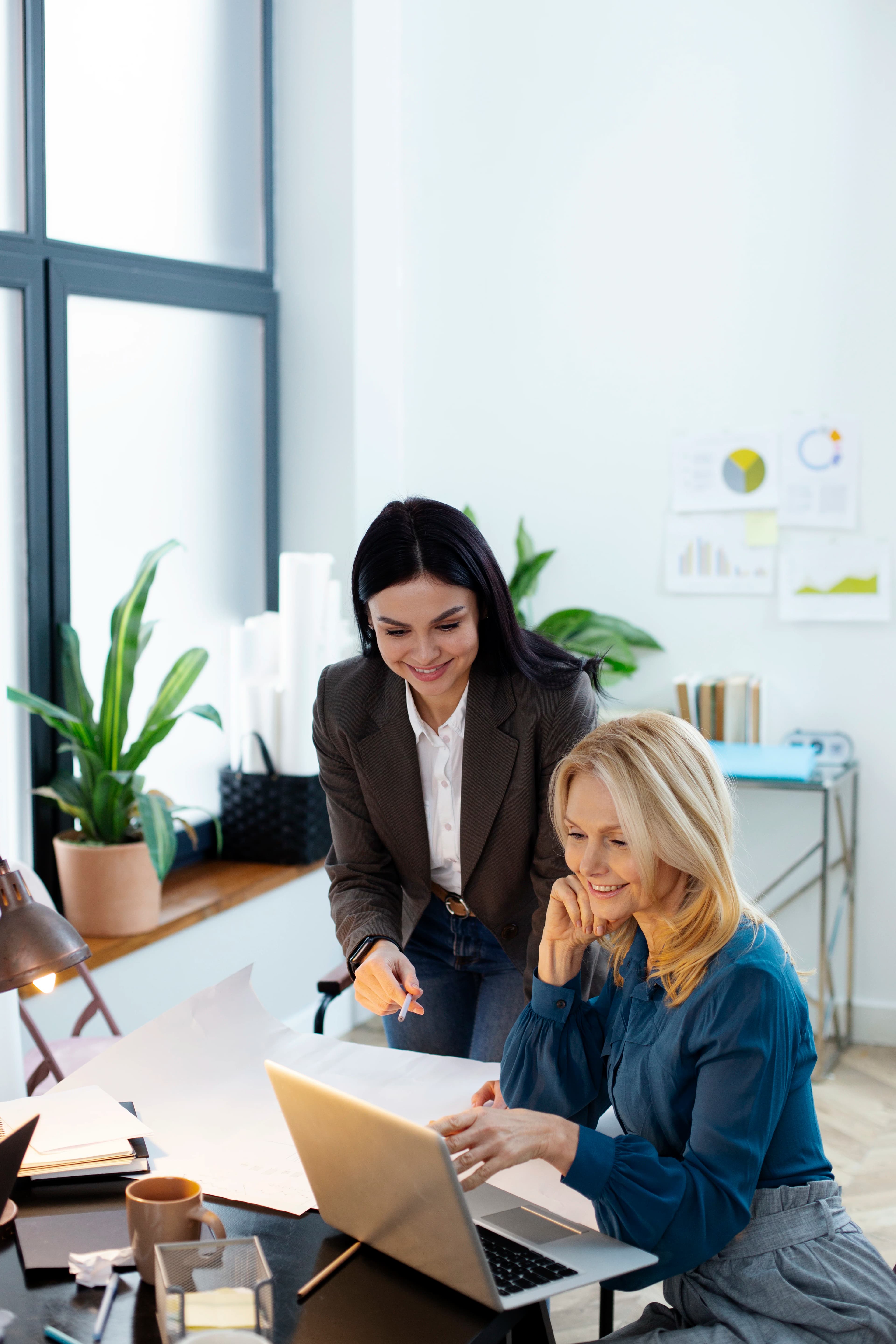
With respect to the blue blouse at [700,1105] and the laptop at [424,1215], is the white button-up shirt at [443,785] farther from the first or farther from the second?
the laptop at [424,1215]

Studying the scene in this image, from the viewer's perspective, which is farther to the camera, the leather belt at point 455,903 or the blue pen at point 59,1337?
the leather belt at point 455,903

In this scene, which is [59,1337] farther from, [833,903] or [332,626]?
[833,903]

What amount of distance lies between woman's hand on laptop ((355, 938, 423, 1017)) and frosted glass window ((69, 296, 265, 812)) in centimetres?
159

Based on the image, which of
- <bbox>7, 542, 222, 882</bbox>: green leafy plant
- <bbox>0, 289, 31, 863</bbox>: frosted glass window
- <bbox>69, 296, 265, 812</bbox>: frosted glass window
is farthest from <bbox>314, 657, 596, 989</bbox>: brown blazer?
<bbox>69, 296, 265, 812</bbox>: frosted glass window

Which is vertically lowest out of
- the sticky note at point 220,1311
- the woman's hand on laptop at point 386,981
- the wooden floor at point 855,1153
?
the wooden floor at point 855,1153

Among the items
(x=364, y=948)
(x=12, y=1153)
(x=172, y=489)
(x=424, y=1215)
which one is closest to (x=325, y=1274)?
(x=424, y=1215)

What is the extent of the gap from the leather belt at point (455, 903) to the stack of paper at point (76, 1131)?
0.65 meters

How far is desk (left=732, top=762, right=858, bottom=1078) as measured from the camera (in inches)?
145

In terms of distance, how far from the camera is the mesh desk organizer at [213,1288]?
1062 mm

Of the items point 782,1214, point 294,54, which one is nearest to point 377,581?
point 782,1214

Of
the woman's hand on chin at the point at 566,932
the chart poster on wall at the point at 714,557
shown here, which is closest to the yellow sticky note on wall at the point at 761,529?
the chart poster on wall at the point at 714,557

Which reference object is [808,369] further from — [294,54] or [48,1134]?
[48,1134]

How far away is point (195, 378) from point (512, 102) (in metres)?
1.38

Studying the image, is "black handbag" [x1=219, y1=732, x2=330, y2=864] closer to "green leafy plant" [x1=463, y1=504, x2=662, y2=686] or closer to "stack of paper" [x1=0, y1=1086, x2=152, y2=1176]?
"green leafy plant" [x1=463, y1=504, x2=662, y2=686]
